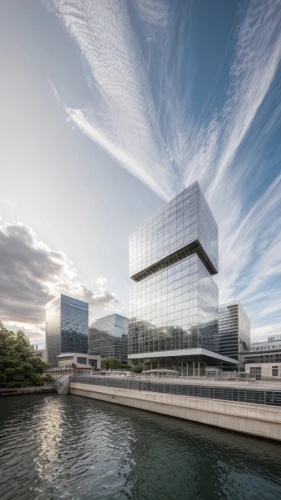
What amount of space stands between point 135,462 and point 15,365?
2132 inches

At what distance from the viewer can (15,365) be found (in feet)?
199

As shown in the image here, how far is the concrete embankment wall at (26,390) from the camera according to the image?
179ft

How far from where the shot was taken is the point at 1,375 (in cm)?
5572

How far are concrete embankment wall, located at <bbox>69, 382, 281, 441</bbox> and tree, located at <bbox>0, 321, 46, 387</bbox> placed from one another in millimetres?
32878

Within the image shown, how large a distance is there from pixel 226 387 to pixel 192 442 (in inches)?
268

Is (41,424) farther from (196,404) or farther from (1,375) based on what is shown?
(1,375)

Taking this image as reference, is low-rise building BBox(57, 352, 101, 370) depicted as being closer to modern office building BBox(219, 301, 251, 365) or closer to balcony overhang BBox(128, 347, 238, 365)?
balcony overhang BBox(128, 347, 238, 365)

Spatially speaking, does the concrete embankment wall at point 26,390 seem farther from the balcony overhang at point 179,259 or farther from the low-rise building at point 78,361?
the low-rise building at point 78,361

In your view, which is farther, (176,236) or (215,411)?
(176,236)

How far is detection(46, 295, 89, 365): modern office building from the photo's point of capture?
176 metres

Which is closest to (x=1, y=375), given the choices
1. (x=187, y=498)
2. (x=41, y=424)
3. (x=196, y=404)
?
(x=41, y=424)

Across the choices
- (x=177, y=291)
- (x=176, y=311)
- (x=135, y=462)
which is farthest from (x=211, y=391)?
(x=177, y=291)

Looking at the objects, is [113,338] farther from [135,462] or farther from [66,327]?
[135,462]

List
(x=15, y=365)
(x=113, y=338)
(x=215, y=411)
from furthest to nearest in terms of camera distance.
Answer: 1. (x=113, y=338)
2. (x=15, y=365)
3. (x=215, y=411)
